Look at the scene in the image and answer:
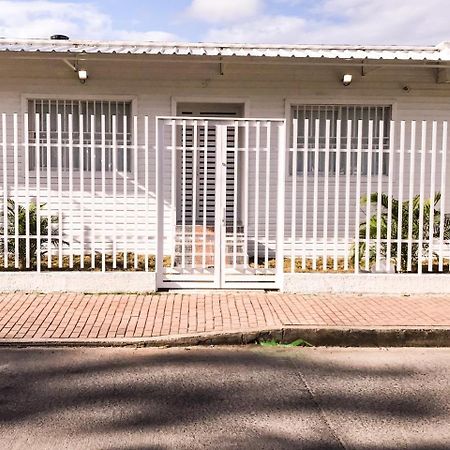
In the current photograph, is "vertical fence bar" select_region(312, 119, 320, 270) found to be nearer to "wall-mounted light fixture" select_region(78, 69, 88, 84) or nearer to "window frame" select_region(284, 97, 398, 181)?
"window frame" select_region(284, 97, 398, 181)

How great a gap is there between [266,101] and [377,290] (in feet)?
13.7

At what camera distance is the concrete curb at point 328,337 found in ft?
20.2

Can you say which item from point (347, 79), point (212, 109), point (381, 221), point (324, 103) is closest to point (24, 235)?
point (212, 109)

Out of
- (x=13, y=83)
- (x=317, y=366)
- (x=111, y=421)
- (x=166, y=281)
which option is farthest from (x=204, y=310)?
(x=13, y=83)

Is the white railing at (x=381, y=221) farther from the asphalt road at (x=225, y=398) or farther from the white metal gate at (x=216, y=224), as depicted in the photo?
the asphalt road at (x=225, y=398)

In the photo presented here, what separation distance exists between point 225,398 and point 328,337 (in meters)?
1.91

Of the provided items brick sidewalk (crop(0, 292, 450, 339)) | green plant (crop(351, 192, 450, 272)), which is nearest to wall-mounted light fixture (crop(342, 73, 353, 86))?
green plant (crop(351, 192, 450, 272))

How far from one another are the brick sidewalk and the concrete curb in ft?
0.44

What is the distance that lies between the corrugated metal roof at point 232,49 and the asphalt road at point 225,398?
4950 mm

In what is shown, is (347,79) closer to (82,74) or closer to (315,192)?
(315,192)

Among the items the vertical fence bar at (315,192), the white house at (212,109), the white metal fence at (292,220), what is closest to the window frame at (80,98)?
the white house at (212,109)

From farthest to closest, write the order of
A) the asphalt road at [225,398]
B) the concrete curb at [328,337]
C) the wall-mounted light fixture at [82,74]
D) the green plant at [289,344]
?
the wall-mounted light fixture at [82,74] < the green plant at [289,344] < the concrete curb at [328,337] < the asphalt road at [225,398]

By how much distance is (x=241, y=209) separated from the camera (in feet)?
34.4

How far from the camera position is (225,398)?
4.76 metres
